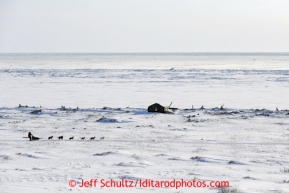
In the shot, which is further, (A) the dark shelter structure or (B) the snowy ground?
(A) the dark shelter structure

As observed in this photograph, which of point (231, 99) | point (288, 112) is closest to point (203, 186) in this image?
point (288, 112)

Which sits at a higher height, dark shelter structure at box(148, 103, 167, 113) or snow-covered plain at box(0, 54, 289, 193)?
dark shelter structure at box(148, 103, 167, 113)

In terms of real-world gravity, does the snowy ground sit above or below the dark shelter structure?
below

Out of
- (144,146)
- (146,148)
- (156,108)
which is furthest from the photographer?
(156,108)

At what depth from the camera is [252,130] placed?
829 inches

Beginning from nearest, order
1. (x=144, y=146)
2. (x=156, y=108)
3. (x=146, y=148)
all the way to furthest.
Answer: (x=146, y=148), (x=144, y=146), (x=156, y=108)

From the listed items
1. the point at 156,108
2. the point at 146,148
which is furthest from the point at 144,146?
the point at 156,108

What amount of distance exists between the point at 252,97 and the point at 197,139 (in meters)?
20.0

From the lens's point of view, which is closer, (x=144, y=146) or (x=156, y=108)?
(x=144, y=146)

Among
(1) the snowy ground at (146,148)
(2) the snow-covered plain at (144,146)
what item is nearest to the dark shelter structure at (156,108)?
(2) the snow-covered plain at (144,146)

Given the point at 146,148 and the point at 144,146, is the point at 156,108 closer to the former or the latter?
the point at 144,146

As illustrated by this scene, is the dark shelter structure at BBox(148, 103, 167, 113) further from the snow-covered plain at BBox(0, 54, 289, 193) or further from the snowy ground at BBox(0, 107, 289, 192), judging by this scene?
the snowy ground at BBox(0, 107, 289, 192)

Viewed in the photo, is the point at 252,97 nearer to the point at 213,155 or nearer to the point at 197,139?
the point at 197,139

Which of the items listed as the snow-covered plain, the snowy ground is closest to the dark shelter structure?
the snow-covered plain
